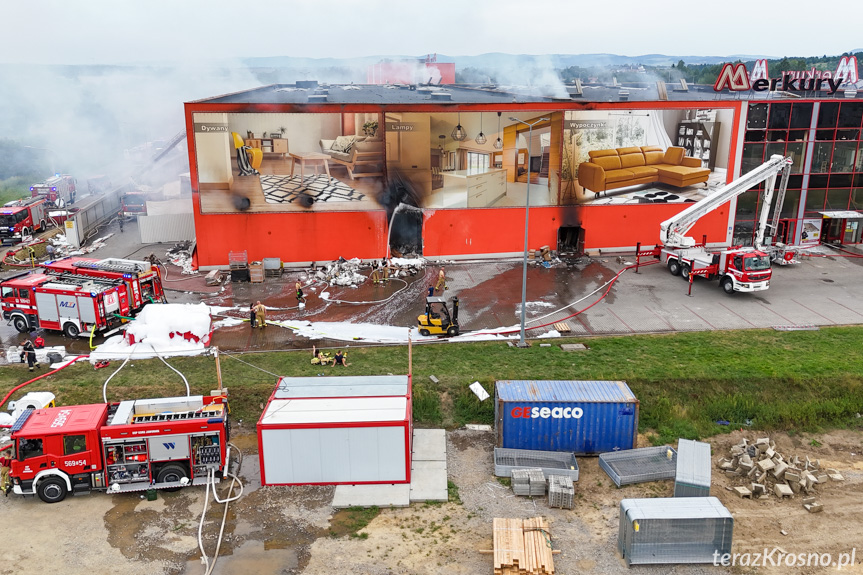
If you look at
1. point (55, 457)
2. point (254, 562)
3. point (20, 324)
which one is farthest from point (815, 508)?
point (20, 324)

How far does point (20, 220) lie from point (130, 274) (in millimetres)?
22561

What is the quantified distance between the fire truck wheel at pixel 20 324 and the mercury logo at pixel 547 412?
21.0 metres

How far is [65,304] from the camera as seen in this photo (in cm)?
2805

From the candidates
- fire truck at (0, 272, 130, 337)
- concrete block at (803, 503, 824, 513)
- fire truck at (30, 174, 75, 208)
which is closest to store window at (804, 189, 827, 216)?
concrete block at (803, 503, 824, 513)

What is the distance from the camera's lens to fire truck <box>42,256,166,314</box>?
29.9 meters

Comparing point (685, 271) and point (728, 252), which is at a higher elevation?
point (728, 252)

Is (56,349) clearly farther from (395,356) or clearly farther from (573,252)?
(573,252)

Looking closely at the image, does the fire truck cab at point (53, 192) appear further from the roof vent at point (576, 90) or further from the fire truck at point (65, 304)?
the roof vent at point (576, 90)

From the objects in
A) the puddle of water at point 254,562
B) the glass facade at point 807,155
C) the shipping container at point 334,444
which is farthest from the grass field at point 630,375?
the glass facade at point 807,155

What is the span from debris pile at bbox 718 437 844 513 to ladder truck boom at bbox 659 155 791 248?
1757 centimetres

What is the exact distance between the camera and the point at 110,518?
1780cm

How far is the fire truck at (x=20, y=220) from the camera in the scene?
4578 cm

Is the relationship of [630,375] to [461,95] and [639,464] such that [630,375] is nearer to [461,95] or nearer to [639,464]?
[639,464]

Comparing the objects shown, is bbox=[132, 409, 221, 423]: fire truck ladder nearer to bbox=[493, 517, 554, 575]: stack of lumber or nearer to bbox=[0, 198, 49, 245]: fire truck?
bbox=[493, 517, 554, 575]: stack of lumber
